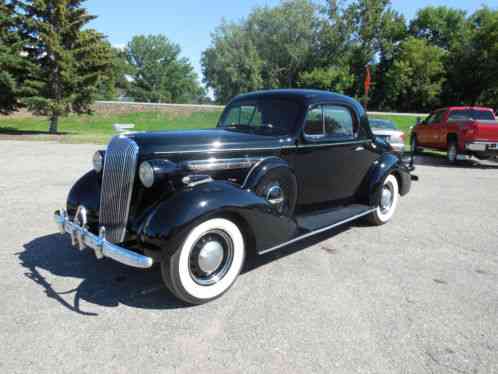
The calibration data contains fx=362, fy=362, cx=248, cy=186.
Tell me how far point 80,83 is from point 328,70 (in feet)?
103

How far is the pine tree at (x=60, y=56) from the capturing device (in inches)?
792

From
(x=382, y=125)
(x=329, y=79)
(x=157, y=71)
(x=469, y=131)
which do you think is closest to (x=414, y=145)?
(x=382, y=125)

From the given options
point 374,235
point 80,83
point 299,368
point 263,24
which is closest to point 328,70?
point 263,24

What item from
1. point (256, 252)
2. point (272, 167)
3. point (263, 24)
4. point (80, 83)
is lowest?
point (256, 252)

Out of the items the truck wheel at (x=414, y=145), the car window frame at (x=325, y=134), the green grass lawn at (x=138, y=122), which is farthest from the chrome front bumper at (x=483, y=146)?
the green grass lawn at (x=138, y=122)

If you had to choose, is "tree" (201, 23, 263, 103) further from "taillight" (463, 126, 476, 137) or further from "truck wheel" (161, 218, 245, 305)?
"truck wheel" (161, 218, 245, 305)

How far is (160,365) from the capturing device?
220 cm

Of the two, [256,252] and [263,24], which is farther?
[263,24]

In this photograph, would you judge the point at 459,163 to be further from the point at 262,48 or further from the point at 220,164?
the point at 262,48

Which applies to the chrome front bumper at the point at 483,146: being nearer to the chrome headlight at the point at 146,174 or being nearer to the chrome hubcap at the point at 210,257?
the chrome hubcap at the point at 210,257

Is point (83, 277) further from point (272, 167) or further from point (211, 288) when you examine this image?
point (272, 167)

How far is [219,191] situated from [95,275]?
1.50 m

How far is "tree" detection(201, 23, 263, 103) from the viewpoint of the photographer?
42.5m

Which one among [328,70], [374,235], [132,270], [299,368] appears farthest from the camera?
[328,70]
